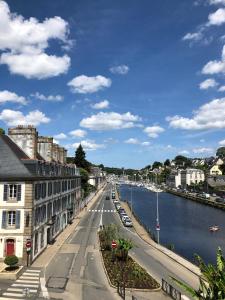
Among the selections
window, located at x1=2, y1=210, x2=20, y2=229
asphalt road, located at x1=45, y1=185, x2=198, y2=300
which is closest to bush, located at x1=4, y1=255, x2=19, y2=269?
asphalt road, located at x1=45, y1=185, x2=198, y2=300

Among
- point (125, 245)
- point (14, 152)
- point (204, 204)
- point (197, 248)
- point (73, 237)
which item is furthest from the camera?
point (204, 204)

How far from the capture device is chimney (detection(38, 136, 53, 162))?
59.0m

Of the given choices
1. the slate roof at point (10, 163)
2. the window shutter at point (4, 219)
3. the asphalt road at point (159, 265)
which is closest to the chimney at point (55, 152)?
the slate roof at point (10, 163)

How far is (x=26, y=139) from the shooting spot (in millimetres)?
50188

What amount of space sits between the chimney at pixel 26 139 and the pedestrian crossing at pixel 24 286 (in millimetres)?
16454

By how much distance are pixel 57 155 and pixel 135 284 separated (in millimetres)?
37159

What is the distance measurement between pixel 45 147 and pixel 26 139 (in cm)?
901

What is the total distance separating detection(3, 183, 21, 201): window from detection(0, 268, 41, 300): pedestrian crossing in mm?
7844

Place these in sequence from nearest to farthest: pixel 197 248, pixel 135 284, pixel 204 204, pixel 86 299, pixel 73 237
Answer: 1. pixel 86 299
2. pixel 135 284
3. pixel 73 237
4. pixel 197 248
5. pixel 204 204

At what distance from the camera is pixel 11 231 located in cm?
4112

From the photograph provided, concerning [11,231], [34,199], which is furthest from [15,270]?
[34,199]

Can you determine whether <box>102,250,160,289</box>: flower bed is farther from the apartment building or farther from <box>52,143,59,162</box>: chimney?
<box>52,143,59,162</box>: chimney

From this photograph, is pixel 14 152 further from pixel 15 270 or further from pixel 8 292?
pixel 8 292

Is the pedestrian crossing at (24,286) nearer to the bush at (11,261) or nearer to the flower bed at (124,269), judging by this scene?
the bush at (11,261)
